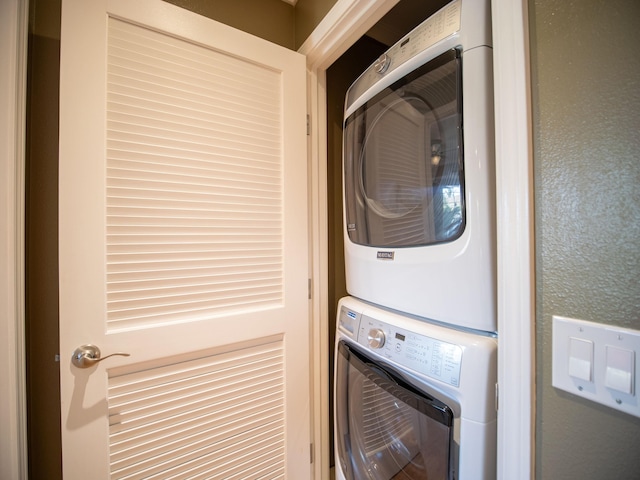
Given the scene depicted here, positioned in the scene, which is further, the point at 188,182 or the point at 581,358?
the point at 188,182

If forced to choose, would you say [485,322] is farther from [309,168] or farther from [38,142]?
[38,142]

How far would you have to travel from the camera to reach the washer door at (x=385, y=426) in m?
0.65

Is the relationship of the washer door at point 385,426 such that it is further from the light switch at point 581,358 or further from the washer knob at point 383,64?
the washer knob at point 383,64

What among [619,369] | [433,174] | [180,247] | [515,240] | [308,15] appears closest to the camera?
[619,369]

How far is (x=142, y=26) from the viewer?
882mm

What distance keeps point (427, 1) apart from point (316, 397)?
211cm

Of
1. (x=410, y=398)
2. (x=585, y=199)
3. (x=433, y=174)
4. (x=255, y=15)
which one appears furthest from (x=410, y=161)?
(x=255, y=15)

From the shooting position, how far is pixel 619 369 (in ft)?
1.26

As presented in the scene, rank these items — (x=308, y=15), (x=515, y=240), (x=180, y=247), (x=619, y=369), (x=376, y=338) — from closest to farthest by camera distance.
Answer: (x=619, y=369), (x=515, y=240), (x=376, y=338), (x=180, y=247), (x=308, y=15)

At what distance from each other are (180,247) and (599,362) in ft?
3.81

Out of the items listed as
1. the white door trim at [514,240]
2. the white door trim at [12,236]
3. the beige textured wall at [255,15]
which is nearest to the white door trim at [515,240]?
the white door trim at [514,240]

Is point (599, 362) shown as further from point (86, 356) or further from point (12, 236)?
point (12, 236)

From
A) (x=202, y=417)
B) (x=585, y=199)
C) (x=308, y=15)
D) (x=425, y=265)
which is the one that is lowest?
(x=202, y=417)

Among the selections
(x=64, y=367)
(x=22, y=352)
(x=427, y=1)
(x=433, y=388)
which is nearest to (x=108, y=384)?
(x=64, y=367)
